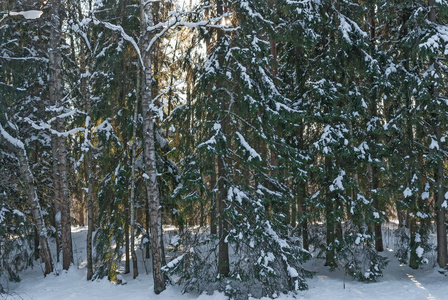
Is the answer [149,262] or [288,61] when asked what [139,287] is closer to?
[149,262]

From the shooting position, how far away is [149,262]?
14.1 metres

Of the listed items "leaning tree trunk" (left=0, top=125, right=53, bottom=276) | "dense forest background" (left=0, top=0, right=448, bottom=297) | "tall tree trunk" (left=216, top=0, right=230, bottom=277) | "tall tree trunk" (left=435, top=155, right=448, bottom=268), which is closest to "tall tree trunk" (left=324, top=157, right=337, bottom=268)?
"dense forest background" (left=0, top=0, right=448, bottom=297)

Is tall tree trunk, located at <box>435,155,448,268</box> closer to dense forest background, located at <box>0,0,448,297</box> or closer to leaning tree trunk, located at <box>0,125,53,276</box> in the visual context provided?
dense forest background, located at <box>0,0,448,297</box>

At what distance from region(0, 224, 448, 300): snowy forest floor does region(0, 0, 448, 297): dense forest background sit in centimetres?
38

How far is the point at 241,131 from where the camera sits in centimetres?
1005

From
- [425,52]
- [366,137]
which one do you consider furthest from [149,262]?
[425,52]

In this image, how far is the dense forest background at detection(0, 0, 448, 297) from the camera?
9719 millimetres

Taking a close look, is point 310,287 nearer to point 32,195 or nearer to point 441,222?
point 441,222

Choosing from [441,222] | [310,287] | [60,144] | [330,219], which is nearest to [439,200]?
[441,222]

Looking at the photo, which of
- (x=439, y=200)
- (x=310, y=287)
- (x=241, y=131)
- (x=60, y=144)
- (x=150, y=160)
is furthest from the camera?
(x=60, y=144)

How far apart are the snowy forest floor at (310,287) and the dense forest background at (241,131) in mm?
384

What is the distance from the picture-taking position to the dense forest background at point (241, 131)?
9719mm

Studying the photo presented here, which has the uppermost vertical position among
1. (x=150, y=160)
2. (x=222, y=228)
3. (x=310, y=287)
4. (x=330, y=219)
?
(x=150, y=160)

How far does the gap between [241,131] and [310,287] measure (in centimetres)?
495
